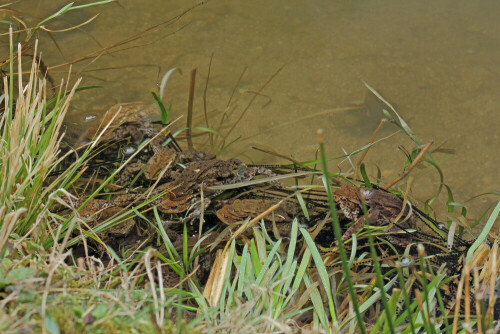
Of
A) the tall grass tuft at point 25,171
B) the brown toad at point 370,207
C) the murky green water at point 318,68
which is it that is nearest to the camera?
the tall grass tuft at point 25,171

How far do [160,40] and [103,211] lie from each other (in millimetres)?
2366

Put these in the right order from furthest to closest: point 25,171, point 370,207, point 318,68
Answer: point 318,68, point 370,207, point 25,171

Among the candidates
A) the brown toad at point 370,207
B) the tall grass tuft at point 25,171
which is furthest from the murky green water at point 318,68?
the tall grass tuft at point 25,171

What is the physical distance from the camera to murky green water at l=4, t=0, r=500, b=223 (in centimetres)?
383

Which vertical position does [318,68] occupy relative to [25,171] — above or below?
below

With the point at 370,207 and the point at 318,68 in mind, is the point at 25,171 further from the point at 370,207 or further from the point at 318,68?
the point at 318,68

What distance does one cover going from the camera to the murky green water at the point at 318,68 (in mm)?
3830

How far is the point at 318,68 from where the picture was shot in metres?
4.35

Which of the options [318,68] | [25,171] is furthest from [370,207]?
[318,68]

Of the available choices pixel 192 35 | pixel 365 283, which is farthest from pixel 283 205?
pixel 192 35

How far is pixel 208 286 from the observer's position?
2.30 metres

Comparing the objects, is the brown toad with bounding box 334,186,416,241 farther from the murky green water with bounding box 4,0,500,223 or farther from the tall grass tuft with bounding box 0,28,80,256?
the tall grass tuft with bounding box 0,28,80,256

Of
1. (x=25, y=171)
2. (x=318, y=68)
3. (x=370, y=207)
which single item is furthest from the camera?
(x=318, y=68)

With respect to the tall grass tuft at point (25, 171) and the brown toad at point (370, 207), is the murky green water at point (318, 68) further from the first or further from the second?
the tall grass tuft at point (25, 171)
